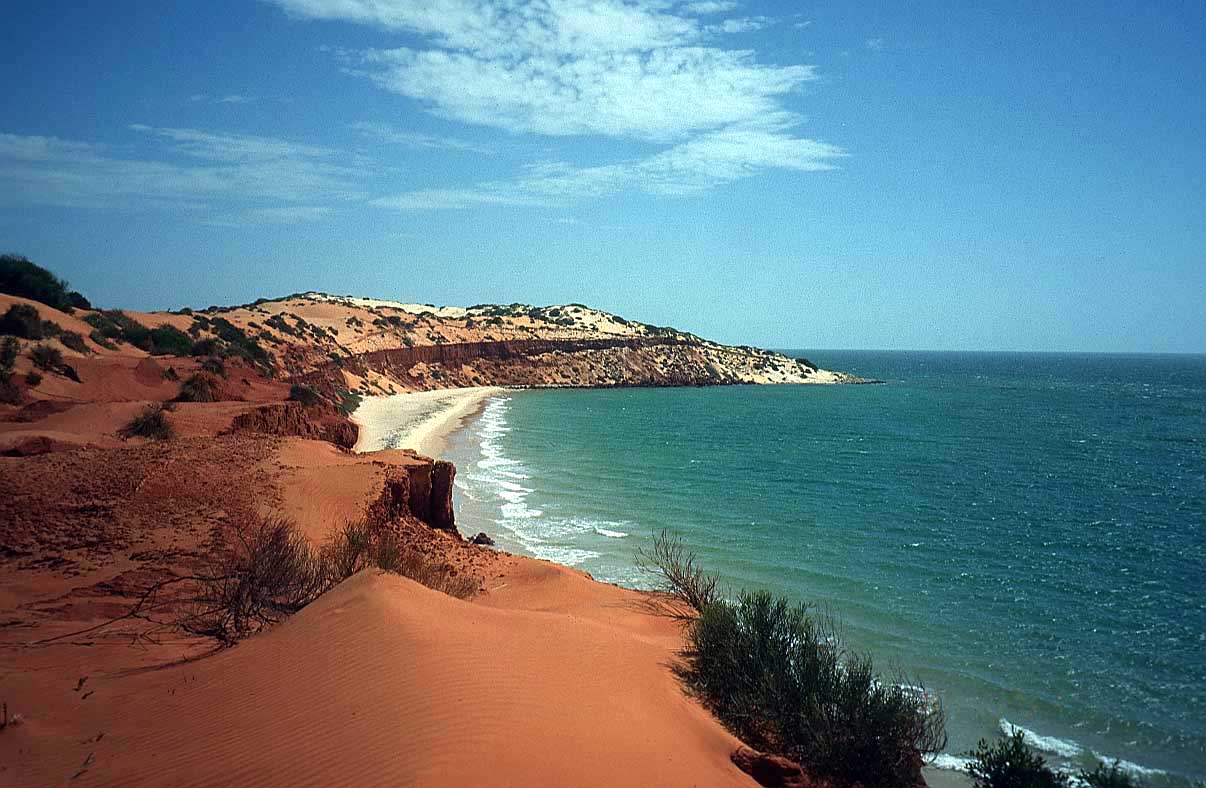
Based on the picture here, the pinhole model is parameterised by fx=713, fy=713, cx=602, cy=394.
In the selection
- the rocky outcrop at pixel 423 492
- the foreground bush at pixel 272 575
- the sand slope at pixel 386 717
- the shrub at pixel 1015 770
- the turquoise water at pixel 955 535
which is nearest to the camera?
the sand slope at pixel 386 717

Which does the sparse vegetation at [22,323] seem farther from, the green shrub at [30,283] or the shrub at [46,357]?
the green shrub at [30,283]

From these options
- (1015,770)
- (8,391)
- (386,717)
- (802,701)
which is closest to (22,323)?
(8,391)

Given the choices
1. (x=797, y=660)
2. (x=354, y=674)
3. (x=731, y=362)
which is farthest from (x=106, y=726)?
(x=731, y=362)

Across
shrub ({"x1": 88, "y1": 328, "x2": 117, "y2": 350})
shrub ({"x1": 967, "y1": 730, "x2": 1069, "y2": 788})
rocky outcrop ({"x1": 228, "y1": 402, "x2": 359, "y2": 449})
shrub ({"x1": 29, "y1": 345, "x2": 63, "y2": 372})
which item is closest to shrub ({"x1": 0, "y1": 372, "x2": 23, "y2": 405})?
shrub ({"x1": 29, "y1": 345, "x2": 63, "y2": 372})

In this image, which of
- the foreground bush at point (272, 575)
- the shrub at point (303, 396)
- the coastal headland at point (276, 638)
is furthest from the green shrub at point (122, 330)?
the foreground bush at point (272, 575)

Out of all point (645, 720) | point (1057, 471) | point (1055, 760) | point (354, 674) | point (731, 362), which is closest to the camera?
point (354, 674)

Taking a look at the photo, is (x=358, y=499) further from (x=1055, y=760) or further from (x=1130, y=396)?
(x=1130, y=396)

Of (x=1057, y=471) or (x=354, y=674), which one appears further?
(x=1057, y=471)

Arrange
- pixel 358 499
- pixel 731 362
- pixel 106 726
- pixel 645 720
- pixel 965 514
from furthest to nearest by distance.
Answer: pixel 731 362
pixel 965 514
pixel 358 499
pixel 645 720
pixel 106 726
